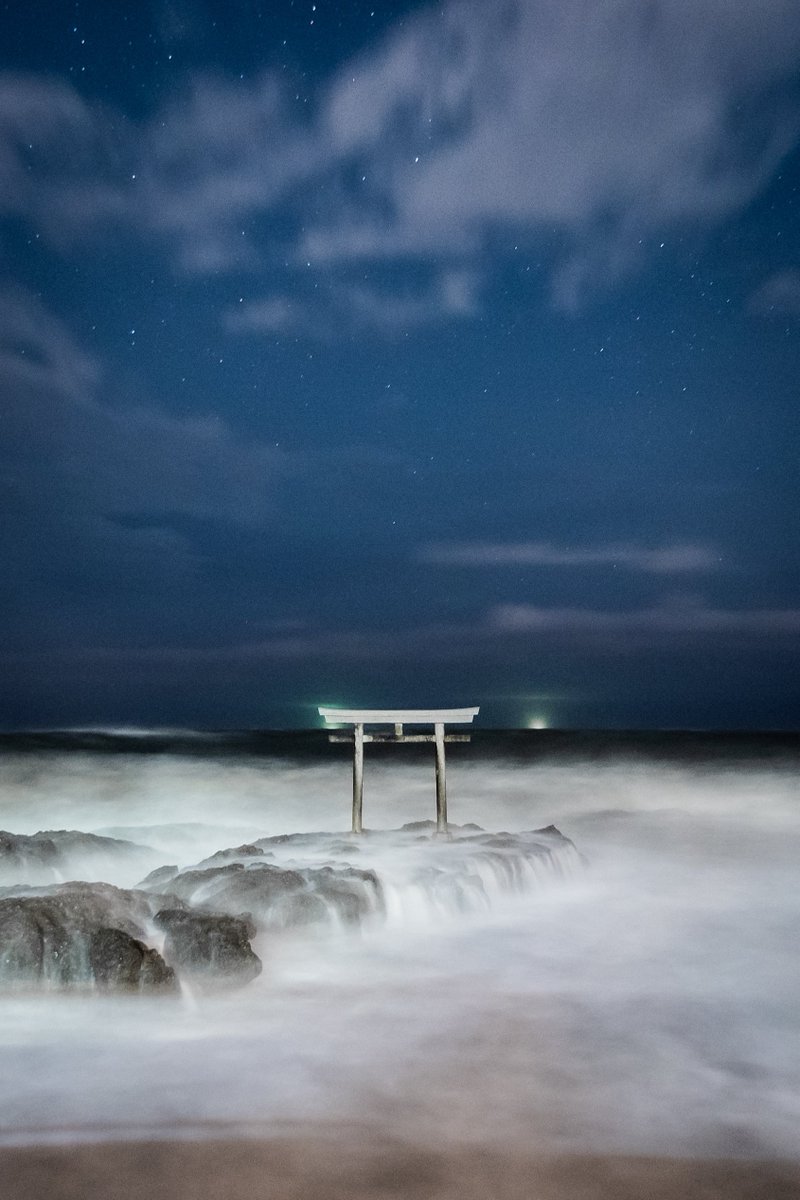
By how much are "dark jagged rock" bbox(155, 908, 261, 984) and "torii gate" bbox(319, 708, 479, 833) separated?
5609 mm

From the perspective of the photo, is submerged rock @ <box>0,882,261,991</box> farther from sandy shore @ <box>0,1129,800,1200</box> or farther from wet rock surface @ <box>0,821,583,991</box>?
sandy shore @ <box>0,1129,800,1200</box>

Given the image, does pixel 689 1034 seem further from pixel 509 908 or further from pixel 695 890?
pixel 695 890

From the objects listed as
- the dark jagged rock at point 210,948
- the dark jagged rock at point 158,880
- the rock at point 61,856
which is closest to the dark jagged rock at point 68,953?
the dark jagged rock at point 210,948

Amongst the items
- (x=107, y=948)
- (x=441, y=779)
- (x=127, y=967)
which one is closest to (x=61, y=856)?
(x=441, y=779)

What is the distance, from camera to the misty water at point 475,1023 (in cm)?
462

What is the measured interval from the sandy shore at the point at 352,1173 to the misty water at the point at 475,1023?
0.20m

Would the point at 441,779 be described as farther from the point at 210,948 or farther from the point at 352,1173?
the point at 352,1173

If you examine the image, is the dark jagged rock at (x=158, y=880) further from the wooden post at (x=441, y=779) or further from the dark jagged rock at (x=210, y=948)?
the wooden post at (x=441, y=779)

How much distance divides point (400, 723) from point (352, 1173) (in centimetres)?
914

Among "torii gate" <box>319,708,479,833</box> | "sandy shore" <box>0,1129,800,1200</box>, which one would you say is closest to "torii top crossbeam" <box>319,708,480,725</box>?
"torii gate" <box>319,708,479,833</box>

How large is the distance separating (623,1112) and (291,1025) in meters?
2.44

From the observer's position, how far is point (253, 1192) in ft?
12.2

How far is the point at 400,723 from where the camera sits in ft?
42.7

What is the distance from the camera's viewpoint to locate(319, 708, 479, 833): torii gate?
1287 cm
